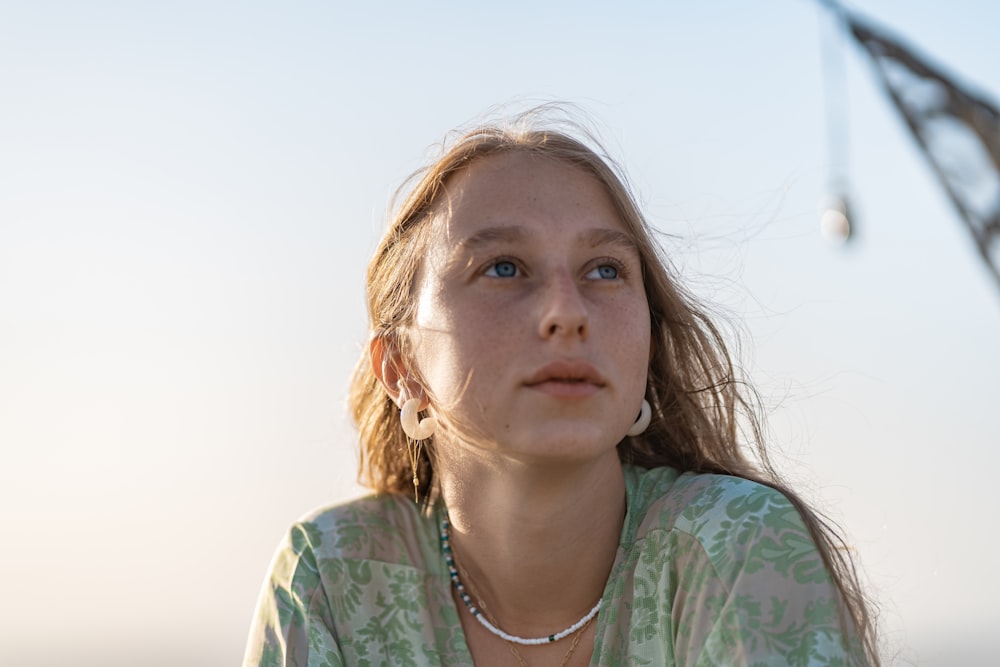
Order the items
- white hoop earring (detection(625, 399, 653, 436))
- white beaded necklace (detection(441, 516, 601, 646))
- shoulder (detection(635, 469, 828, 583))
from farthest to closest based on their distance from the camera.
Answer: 1. white hoop earring (detection(625, 399, 653, 436))
2. white beaded necklace (detection(441, 516, 601, 646))
3. shoulder (detection(635, 469, 828, 583))

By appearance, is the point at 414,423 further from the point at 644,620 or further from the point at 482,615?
the point at 644,620

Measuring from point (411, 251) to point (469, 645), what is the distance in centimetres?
100

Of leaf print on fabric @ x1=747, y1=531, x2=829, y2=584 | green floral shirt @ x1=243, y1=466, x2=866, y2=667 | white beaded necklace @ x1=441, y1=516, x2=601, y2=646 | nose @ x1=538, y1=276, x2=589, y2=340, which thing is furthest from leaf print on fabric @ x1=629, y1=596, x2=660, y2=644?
nose @ x1=538, y1=276, x2=589, y2=340

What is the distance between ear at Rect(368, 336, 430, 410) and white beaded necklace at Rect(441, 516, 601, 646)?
0.39m

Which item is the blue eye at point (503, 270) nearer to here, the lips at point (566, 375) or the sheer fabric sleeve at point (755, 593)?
the lips at point (566, 375)

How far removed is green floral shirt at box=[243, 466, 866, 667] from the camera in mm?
2727

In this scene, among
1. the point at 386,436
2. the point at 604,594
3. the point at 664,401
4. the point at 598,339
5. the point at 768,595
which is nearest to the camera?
the point at 768,595

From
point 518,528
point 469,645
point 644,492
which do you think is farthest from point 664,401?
point 469,645

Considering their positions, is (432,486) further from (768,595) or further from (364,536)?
(768,595)

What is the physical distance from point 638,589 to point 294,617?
892 millimetres

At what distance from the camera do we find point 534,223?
10.1 ft

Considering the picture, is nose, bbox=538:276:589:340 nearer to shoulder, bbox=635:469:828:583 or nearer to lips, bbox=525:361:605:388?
lips, bbox=525:361:605:388

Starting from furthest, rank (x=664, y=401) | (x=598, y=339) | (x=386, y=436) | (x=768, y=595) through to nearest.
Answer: (x=386, y=436)
(x=664, y=401)
(x=598, y=339)
(x=768, y=595)

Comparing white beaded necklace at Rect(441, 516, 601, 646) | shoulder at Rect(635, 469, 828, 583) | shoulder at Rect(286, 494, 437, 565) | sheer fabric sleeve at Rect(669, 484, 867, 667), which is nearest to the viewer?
sheer fabric sleeve at Rect(669, 484, 867, 667)
